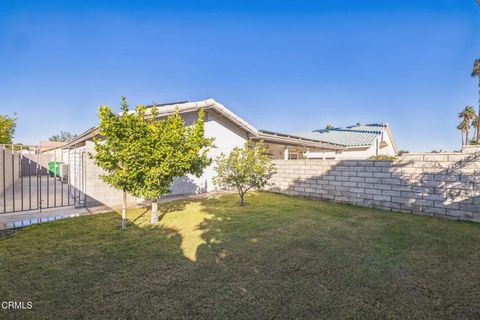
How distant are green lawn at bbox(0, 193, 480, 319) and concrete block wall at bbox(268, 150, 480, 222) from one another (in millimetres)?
792

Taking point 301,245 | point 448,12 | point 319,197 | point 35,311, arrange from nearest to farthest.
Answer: point 35,311 → point 301,245 → point 319,197 → point 448,12

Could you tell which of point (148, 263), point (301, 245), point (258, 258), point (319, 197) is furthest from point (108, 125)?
point (319, 197)

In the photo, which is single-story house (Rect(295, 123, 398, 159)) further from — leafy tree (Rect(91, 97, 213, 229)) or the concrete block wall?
leafy tree (Rect(91, 97, 213, 229))

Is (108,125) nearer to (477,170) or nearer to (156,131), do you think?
(156,131)

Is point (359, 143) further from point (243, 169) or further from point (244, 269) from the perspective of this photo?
point (244, 269)

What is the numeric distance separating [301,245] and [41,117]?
33.0m

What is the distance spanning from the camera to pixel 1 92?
56.3 feet

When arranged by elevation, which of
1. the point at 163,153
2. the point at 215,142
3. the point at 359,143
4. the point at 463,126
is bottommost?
the point at 163,153

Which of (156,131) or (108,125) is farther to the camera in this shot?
(156,131)

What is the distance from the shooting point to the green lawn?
259 cm

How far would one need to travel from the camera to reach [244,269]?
3506 millimetres

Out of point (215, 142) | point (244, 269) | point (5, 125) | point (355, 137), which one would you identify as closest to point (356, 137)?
point (355, 137)

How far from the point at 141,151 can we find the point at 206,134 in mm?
6153

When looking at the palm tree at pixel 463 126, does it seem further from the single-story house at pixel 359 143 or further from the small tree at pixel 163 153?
the small tree at pixel 163 153
